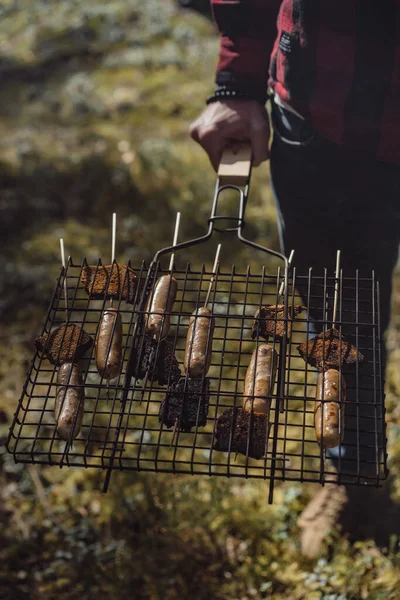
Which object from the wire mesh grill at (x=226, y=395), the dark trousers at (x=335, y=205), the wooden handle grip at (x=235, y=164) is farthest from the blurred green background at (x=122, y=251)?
the wooden handle grip at (x=235, y=164)

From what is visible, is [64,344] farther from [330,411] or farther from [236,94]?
[236,94]

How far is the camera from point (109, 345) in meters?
2.44

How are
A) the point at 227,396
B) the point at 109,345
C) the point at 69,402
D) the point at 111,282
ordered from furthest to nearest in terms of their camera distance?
the point at 227,396
the point at 111,282
the point at 109,345
the point at 69,402

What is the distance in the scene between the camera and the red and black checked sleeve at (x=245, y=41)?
310 cm

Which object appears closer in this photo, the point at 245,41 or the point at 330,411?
the point at 330,411

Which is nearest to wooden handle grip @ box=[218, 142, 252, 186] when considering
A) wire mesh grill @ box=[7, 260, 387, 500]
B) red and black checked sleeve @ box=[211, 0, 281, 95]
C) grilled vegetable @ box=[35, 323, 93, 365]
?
red and black checked sleeve @ box=[211, 0, 281, 95]

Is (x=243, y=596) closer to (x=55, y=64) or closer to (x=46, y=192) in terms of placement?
(x=46, y=192)

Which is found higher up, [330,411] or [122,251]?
[122,251]

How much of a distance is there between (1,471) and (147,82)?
6570mm

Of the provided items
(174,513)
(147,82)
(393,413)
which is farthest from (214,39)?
(174,513)

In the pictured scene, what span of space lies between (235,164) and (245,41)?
0.67 metres

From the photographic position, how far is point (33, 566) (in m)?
3.54

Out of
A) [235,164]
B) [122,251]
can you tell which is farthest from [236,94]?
[122,251]

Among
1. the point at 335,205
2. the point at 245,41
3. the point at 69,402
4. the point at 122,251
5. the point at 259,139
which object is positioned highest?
the point at 122,251
